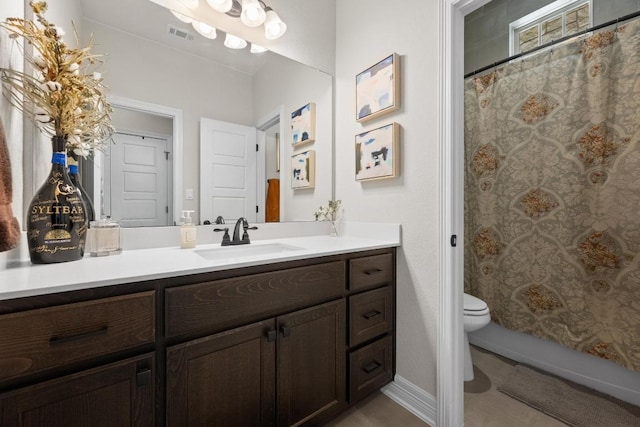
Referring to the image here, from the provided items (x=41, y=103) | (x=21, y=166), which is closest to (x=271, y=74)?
(x=41, y=103)

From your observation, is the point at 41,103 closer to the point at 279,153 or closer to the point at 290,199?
the point at 279,153

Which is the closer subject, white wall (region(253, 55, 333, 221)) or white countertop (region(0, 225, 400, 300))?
white countertop (region(0, 225, 400, 300))

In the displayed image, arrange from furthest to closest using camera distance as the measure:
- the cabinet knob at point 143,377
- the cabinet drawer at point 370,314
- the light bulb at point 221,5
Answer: the light bulb at point 221,5
the cabinet drawer at point 370,314
the cabinet knob at point 143,377

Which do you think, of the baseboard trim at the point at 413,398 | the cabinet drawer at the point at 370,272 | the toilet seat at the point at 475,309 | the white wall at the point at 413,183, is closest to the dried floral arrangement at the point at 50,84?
the cabinet drawer at the point at 370,272

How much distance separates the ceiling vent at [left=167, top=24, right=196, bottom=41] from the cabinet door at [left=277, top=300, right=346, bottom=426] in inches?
56.6

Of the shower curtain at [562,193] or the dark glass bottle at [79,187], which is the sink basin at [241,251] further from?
the shower curtain at [562,193]

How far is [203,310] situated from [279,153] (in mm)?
1132

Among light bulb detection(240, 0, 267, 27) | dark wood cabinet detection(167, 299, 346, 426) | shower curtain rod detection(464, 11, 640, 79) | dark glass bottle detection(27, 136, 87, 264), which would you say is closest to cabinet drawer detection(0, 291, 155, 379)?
dark wood cabinet detection(167, 299, 346, 426)

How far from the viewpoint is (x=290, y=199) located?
184 centimetres

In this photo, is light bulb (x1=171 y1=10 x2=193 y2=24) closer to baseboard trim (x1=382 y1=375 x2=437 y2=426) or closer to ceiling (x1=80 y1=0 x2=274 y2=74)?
ceiling (x1=80 y1=0 x2=274 y2=74)

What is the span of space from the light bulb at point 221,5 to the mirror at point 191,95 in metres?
0.12

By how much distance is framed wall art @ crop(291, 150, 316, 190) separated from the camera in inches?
72.9

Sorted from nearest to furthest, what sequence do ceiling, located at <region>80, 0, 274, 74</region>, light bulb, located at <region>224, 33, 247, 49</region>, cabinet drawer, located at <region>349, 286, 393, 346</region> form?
ceiling, located at <region>80, 0, 274, 74</region>, cabinet drawer, located at <region>349, 286, 393, 346</region>, light bulb, located at <region>224, 33, 247, 49</region>

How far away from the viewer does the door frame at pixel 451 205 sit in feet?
4.13
